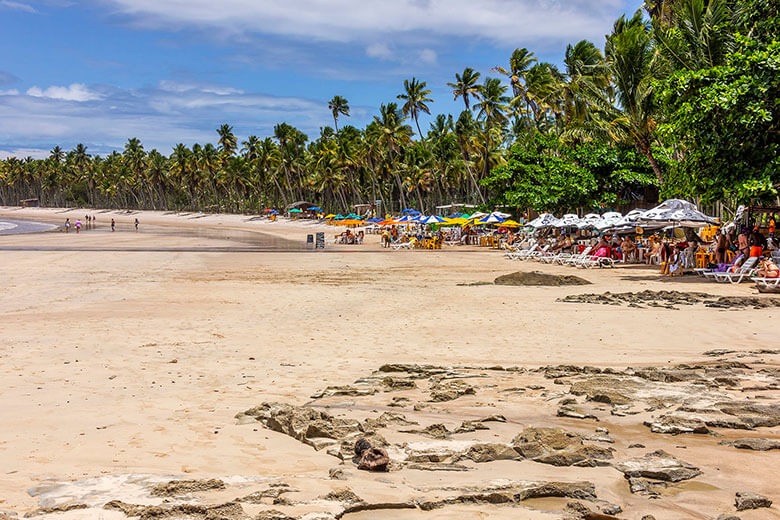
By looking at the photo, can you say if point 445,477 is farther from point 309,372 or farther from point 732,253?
point 732,253

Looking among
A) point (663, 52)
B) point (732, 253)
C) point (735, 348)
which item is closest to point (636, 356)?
point (735, 348)

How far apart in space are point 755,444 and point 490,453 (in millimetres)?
1924

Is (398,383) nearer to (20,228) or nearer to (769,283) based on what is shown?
(769,283)

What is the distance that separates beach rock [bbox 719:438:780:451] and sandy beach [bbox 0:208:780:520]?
7 cm

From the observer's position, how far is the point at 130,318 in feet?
38.3

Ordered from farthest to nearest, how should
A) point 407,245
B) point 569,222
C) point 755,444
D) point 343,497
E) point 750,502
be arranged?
point 407,245 → point 569,222 → point 755,444 → point 343,497 → point 750,502

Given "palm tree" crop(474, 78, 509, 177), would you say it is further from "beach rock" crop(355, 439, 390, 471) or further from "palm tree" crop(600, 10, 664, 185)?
"beach rock" crop(355, 439, 390, 471)

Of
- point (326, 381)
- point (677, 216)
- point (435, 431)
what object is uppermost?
point (677, 216)

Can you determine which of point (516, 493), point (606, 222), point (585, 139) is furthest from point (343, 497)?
point (585, 139)

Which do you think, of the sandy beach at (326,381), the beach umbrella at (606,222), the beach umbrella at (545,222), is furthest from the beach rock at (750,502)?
the beach umbrella at (545,222)

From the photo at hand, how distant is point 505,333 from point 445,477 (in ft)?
20.3

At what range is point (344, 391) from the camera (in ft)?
21.8

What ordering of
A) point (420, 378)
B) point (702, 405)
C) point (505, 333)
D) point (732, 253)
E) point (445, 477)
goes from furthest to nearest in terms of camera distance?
point (732, 253) → point (505, 333) → point (420, 378) → point (702, 405) → point (445, 477)

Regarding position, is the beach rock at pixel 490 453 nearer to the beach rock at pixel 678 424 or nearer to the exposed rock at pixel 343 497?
the exposed rock at pixel 343 497
